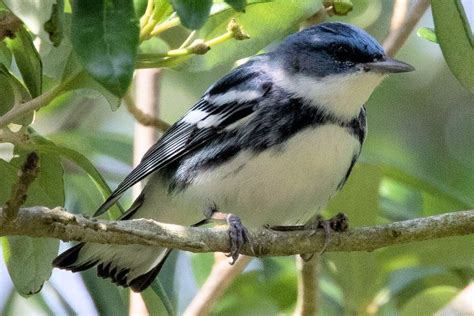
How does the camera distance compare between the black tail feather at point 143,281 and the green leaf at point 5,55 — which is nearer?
the green leaf at point 5,55

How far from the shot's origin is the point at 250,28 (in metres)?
2.51

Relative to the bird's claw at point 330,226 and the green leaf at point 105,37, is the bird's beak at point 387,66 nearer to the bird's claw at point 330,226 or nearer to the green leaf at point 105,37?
the bird's claw at point 330,226

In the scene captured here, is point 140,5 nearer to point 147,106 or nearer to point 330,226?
point 330,226

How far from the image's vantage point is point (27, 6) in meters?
1.79

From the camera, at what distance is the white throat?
298 centimetres

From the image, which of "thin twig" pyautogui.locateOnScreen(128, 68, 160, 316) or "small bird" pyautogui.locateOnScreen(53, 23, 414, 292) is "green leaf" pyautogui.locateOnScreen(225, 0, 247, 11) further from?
"thin twig" pyautogui.locateOnScreen(128, 68, 160, 316)

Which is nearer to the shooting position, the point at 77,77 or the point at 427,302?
the point at 77,77

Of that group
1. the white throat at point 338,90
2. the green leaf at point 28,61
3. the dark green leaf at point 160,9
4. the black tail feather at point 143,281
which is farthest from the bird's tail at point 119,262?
the dark green leaf at point 160,9

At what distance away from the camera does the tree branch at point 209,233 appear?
193 cm

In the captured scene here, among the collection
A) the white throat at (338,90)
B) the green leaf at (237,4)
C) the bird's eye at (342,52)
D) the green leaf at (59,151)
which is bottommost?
the white throat at (338,90)

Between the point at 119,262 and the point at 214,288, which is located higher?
the point at 214,288

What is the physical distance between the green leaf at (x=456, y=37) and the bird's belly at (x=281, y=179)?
0.84 m

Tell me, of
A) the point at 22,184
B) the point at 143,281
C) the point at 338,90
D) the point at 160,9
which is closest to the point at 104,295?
the point at 143,281

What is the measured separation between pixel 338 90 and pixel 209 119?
45 centimetres
